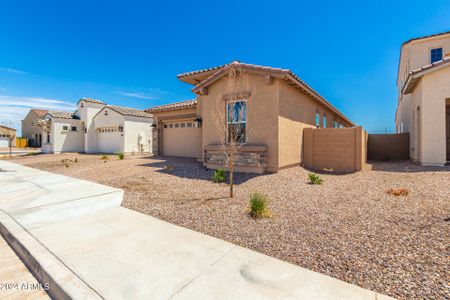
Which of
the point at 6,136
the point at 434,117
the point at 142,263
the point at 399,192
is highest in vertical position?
the point at 6,136

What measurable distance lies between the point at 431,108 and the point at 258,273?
13.0 m

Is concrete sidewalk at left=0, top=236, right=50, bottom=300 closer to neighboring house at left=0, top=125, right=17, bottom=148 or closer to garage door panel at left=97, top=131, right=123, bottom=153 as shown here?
garage door panel at left=97, top=131, right=123, bottom=153

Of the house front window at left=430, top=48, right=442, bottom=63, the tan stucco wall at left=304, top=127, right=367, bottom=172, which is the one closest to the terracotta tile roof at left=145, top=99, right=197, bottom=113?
the tan stucco wall at left=304, top=127, right=367, bottom=172

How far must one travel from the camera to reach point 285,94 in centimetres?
974

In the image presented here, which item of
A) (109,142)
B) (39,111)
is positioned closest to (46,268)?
(109,142)

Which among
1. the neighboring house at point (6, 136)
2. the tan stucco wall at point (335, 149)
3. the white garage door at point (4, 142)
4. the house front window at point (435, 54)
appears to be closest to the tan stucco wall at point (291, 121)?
the tan stucco wall at point (335, 149)

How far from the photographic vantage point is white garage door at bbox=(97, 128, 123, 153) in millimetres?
21578

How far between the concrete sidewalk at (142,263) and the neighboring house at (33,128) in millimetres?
49145

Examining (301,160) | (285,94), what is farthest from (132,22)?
(301,160)

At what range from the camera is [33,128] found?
141 ft

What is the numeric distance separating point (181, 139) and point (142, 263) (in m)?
13.5

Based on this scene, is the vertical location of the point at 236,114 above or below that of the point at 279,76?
below

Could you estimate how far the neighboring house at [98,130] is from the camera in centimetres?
2125

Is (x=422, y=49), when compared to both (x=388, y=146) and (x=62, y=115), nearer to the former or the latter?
(x=388, y=146)
